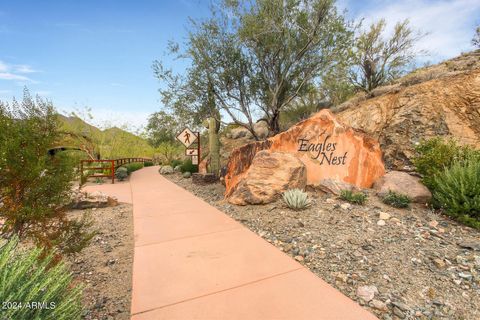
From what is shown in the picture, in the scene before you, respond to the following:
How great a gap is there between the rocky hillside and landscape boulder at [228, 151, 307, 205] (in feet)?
11.6

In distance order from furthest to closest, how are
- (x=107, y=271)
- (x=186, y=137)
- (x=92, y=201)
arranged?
(x=186, y=137)
(x=92, y=201)
(x=107, y=271)

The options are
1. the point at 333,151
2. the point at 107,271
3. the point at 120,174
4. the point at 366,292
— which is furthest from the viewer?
the point at 120,174

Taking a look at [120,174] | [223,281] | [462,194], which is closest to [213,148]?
[120,174]

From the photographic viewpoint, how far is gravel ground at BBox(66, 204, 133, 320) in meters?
2.44

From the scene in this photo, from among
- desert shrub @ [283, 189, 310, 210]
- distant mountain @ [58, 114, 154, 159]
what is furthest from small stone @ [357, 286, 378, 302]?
distant mountain @ [58, 114, 154, 159]

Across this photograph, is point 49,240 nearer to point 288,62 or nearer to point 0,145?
point 0,145

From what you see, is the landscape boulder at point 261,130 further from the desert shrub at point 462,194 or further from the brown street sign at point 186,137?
the desert shrub at point 462,194

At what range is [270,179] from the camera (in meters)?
5.71

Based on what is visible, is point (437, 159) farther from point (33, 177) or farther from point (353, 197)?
point (33, 177)

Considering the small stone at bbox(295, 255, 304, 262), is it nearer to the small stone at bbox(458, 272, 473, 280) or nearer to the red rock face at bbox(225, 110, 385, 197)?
the small stone at bbox(458, 272, 473, 280)

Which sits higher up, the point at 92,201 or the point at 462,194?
the point at 462,194

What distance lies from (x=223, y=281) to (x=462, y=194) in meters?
4.45

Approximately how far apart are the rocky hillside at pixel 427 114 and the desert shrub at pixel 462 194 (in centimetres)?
231

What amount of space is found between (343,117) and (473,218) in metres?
6.70
